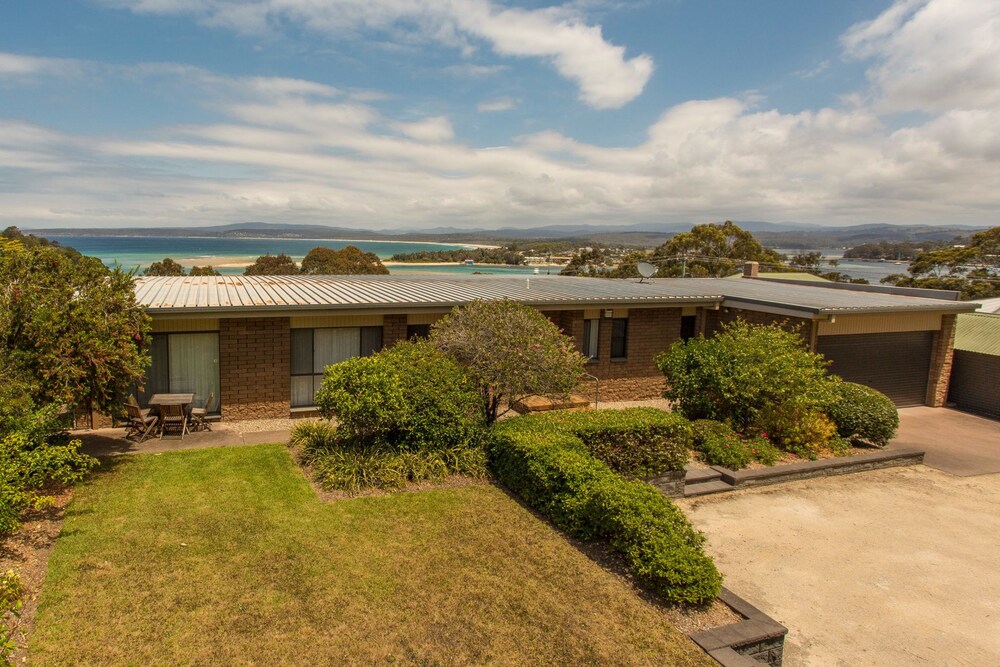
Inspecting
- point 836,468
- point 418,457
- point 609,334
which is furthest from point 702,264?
point 418,457

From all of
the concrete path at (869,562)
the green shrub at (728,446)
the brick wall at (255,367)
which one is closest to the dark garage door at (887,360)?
the concrete path at (869,562)

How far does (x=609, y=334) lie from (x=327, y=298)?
277 inches

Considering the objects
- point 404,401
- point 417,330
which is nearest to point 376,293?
point 417,330

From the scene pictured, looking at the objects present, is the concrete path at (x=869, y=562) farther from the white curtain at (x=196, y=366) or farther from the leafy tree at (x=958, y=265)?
the leafy tree at (x=958, y=265)

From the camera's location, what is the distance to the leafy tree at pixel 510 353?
10234 millimetres

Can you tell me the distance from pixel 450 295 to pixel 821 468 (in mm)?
8473

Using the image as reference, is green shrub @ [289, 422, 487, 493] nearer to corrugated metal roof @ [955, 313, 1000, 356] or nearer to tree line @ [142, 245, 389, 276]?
corrugated metal roof @ [955, 313, 1000, 356]

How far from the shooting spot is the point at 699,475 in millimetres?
10156

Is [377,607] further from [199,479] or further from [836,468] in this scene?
[836,468]

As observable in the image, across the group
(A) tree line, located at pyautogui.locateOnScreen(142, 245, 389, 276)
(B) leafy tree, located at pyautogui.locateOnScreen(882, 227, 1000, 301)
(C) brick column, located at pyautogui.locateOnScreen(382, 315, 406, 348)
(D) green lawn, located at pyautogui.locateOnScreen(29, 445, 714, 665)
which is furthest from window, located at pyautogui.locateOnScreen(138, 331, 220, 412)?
(B) leafy tree, located at pyautogui.locateOnScreen(882, 227, 1000, 301)

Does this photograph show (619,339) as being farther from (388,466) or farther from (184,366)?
(184,366)

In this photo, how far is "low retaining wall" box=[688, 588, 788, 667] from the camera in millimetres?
5453

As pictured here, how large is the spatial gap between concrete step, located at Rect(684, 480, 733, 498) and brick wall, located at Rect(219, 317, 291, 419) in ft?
26.3

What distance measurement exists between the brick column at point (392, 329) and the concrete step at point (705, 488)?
682 cm
